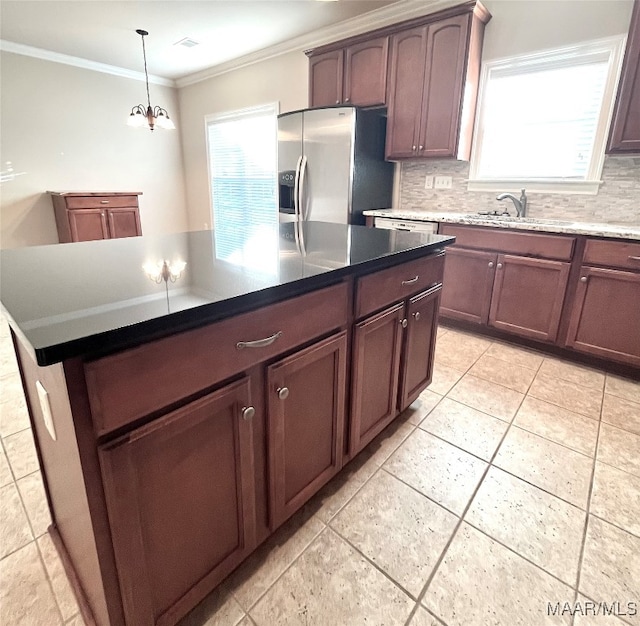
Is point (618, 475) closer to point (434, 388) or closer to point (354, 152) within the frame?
point (434, 388)

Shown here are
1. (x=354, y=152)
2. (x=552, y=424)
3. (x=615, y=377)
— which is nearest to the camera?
(x=552, y=424)

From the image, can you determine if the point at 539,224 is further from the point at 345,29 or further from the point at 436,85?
the point at 345,29

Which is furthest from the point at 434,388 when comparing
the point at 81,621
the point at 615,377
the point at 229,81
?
the point at 229,81

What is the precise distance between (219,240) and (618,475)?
1932 mm

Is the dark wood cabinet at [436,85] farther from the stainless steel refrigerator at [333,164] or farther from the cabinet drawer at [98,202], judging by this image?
the cabinet drawer at [98,202]

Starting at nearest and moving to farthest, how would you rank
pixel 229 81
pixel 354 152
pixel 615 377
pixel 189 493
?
pixel 189 493, pixel 615 377, pixel 354 152, pixel 229 81

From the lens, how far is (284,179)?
361 cm

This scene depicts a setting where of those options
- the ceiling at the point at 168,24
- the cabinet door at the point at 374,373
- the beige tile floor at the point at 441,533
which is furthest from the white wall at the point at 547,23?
the cabinet door at the point at 374,373

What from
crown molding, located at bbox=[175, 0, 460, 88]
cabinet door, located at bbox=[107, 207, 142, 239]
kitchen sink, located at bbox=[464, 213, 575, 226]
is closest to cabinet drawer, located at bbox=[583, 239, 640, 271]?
kitchen sink, located at bbox=[464, 213, 575, 226]

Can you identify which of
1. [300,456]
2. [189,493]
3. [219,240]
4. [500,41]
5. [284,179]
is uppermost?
[500,41]

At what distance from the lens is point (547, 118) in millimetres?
2850

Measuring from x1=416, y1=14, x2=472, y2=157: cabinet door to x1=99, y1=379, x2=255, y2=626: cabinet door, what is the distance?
279cm

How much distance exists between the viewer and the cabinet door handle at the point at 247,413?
949mm

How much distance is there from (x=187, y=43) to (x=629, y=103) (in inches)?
154
